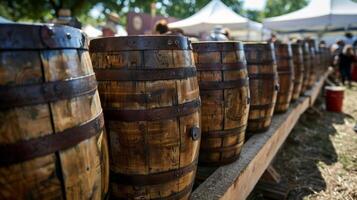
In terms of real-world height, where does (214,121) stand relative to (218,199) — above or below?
above

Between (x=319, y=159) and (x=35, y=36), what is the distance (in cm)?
426

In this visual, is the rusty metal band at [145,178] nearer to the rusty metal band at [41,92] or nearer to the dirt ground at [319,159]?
the rusty metal band at [41,92]

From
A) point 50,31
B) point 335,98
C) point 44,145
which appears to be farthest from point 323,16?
point 44,145

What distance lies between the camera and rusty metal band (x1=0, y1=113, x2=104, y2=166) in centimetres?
116

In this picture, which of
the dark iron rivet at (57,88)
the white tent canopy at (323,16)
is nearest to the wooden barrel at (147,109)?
the dark iron rivet at (57,88)

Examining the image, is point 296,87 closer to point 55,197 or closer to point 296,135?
point 296,135

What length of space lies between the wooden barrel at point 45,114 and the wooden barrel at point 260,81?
2.26m

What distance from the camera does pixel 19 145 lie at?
1.17m

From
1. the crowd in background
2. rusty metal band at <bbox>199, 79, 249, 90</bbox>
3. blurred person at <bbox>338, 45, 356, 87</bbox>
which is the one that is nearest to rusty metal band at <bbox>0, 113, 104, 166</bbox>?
rusty metal band at <bbox>199, 79, 249, 90</bbox>

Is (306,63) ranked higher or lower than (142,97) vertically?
lower

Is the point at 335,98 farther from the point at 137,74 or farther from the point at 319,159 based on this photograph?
the point at 137,74

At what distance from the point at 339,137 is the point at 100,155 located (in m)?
5.20

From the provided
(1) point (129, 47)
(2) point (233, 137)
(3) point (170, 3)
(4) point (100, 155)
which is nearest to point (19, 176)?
(4) point (100, 155)

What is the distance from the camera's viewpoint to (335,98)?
762cm
